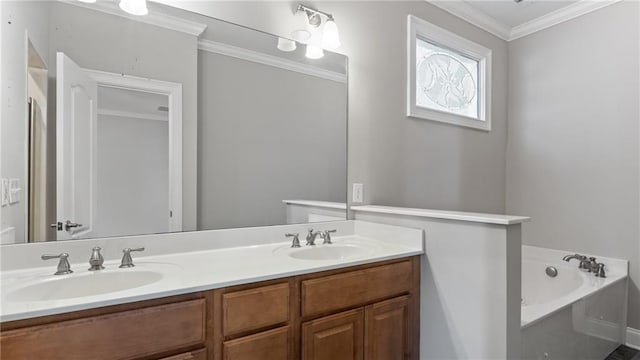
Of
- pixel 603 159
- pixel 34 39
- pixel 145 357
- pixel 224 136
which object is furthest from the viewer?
pixel 603 159

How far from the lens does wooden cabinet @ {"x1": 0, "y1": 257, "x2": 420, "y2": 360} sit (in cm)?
97

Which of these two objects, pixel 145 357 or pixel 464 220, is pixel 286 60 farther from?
pixel 145 357

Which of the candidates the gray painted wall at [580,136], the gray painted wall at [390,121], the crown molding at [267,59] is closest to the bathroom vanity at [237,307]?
the gray painted wall at [390,121]

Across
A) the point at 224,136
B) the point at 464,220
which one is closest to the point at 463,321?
the point at 464,220

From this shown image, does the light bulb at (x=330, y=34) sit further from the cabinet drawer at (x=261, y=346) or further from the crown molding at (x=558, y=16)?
the crown molding at (x=558, y=16)

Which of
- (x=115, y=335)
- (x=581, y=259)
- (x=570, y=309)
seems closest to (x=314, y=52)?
(x=115, y=335)

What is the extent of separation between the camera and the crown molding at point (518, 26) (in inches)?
104

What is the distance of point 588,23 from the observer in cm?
267

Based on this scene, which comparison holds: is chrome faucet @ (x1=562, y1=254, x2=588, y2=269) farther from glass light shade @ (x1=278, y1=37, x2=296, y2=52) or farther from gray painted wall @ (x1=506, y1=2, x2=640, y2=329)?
glass light shade @ (x1=278, y1=37, x2=296, y2=52)

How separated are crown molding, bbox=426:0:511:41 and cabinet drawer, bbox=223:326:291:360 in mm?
2526

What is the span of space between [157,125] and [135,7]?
20.6 inches

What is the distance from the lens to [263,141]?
1.90 metres

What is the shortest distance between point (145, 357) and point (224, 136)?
105cm

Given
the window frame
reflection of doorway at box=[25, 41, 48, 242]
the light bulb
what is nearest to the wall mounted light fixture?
the light bulb
